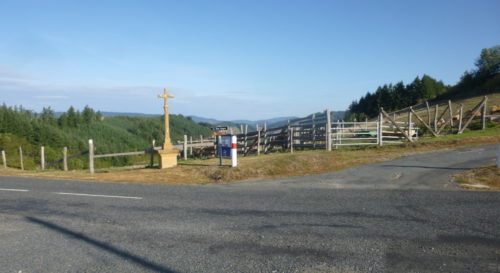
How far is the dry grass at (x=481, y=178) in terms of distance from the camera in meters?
9.18

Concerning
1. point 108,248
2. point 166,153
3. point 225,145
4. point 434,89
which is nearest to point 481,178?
point 225,145

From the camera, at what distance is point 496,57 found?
194ft

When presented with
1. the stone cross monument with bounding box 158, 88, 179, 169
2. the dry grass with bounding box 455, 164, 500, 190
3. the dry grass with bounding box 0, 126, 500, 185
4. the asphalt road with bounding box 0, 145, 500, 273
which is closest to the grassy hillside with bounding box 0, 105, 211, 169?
the stone cross monument with bounding box 158, 88, 179, 169

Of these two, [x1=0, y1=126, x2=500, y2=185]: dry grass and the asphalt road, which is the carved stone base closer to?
[x1=0, y1=126, x2=500, y2=185]: dry grass

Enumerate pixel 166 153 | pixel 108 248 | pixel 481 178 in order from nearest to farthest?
pixel 108 248, pixel 481 178, pixel 166 153

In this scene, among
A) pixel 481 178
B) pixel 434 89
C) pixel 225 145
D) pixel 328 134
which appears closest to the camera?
pixel 481 178

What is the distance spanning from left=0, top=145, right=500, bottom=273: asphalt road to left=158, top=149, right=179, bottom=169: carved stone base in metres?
5.19

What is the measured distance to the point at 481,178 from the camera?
1005 cm

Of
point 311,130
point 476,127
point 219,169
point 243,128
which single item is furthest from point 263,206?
point 476,127

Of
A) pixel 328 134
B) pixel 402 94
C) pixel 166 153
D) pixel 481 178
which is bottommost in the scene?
pixel 481 178

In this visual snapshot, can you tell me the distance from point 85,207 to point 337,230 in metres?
5.73

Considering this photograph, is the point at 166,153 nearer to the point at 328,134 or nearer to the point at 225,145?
the point at 225,145

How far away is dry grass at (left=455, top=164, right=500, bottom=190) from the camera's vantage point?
9177mm

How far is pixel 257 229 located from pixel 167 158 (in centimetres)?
1054
